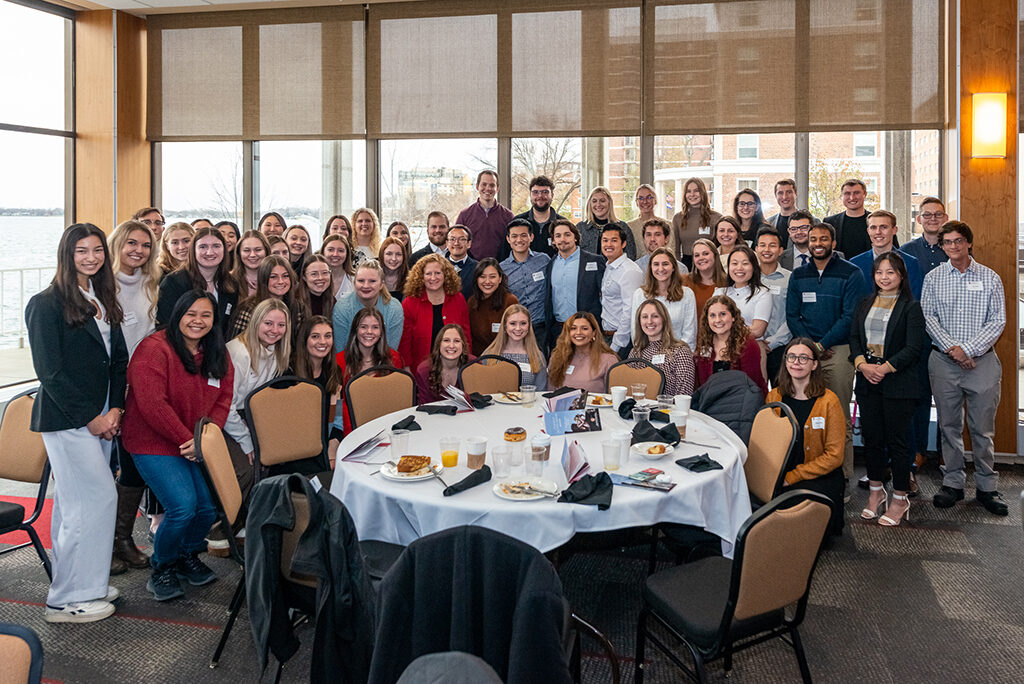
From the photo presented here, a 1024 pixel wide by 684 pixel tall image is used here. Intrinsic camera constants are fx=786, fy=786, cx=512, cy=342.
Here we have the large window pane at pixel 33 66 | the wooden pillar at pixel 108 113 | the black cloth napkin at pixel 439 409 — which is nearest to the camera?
the black cloth napkin at pixel 439 409

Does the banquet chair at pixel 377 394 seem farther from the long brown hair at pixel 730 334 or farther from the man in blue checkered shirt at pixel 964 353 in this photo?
the man in blue checkered shirt at pixel 964 353

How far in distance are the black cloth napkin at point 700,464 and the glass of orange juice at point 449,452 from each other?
0.94 m

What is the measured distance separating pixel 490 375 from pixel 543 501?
90.9 inches

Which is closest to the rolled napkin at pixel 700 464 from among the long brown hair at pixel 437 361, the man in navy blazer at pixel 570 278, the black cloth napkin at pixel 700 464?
the black cloth napkin at pixel 700 464

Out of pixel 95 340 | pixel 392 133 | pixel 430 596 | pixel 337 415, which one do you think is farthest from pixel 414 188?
pixel 430 596

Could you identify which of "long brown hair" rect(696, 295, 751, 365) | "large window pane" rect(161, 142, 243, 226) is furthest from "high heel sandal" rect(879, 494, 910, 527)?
"large window pane" rect(161, 142, 243, 226)

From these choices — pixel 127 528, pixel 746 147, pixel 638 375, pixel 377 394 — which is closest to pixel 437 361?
pixel 377 394

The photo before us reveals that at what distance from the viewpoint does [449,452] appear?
3.29m

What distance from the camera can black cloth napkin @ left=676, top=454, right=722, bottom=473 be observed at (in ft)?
10.6

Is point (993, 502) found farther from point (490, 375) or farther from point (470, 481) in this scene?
point (470, 481)

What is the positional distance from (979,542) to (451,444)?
3.53m

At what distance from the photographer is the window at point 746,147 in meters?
7.49

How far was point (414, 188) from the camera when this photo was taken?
835cm

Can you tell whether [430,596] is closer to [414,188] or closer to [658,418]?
[658,418]
